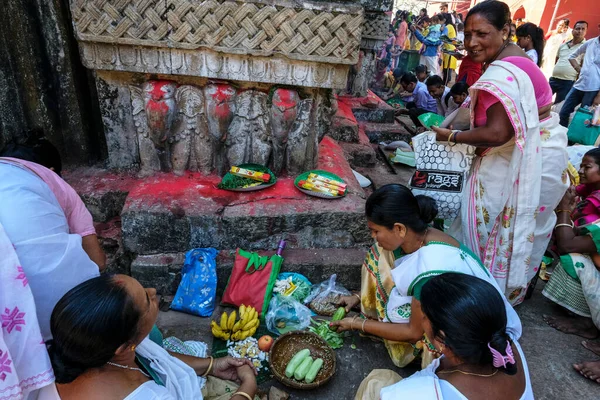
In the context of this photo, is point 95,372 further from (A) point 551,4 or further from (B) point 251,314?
(A) point 551,4

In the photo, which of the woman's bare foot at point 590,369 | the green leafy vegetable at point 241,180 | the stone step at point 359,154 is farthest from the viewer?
the stone step at point 359,154

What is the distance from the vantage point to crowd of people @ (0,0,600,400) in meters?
1.46

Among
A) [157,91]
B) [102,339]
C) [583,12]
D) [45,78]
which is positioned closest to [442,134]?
[157,91]

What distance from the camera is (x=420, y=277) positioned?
79.4 inches

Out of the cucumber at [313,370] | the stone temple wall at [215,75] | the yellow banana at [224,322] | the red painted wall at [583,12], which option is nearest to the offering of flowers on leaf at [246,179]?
the stone temple wall at [215,75]

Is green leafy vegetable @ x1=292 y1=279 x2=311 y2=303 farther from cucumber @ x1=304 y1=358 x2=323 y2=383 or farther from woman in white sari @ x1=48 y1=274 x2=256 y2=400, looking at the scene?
woman in white sari @ x1=48 y1=274 x2=256 y2=400

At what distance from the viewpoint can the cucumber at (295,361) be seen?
2355 mm

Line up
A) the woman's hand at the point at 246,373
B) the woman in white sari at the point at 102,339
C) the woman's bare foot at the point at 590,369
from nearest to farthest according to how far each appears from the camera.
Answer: the woman in white sari at the point at 102,339 → the woman's hand at the point at 246,373 → the woman's bare foot at the point at 590,369

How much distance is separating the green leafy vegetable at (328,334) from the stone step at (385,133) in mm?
4295

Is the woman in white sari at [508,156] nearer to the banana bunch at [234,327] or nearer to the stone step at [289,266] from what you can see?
the stone step at [289,266]

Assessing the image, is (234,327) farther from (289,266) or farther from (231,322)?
(289,266)

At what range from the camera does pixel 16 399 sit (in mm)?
1441

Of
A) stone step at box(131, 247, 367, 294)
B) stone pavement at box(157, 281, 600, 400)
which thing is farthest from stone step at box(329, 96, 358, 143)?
stone pavement at box(157, 281, 600, 400)

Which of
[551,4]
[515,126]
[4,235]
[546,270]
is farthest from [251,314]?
[551,4]
